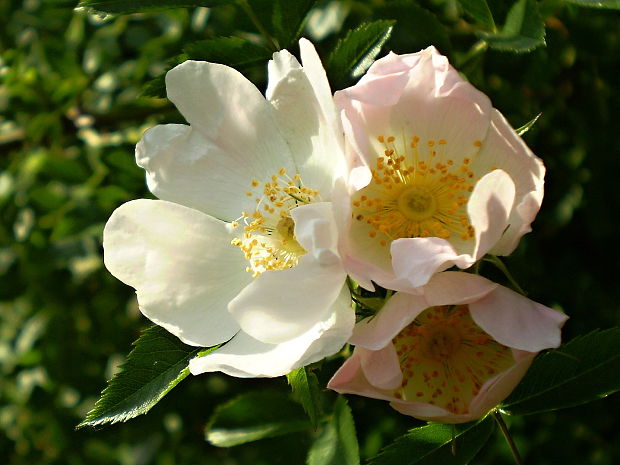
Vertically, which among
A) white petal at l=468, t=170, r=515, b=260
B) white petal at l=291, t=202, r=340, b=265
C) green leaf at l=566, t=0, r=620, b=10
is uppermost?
green leaf at l=566, t=0, r=620, b=10

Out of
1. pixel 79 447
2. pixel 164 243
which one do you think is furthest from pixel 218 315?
pixel 79 447

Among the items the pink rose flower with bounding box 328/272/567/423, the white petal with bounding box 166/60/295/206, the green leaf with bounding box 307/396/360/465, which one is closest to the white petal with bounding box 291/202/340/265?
the pink rose flower with bounding box 328/272/567/423

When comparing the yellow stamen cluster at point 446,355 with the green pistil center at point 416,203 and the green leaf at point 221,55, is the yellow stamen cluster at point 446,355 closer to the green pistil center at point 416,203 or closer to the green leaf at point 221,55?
the green pistil center at point 416,203

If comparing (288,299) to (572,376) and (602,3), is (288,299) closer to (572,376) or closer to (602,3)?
(572,376)

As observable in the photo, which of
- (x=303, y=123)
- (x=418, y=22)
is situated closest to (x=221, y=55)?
(x=303, y=123)

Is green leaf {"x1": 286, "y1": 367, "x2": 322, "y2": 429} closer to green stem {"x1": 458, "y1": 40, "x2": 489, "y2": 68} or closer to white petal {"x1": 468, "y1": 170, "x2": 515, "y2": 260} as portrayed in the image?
white petal {"x1": 468, "y1": 170, "x2": 515, "y2": 260}
